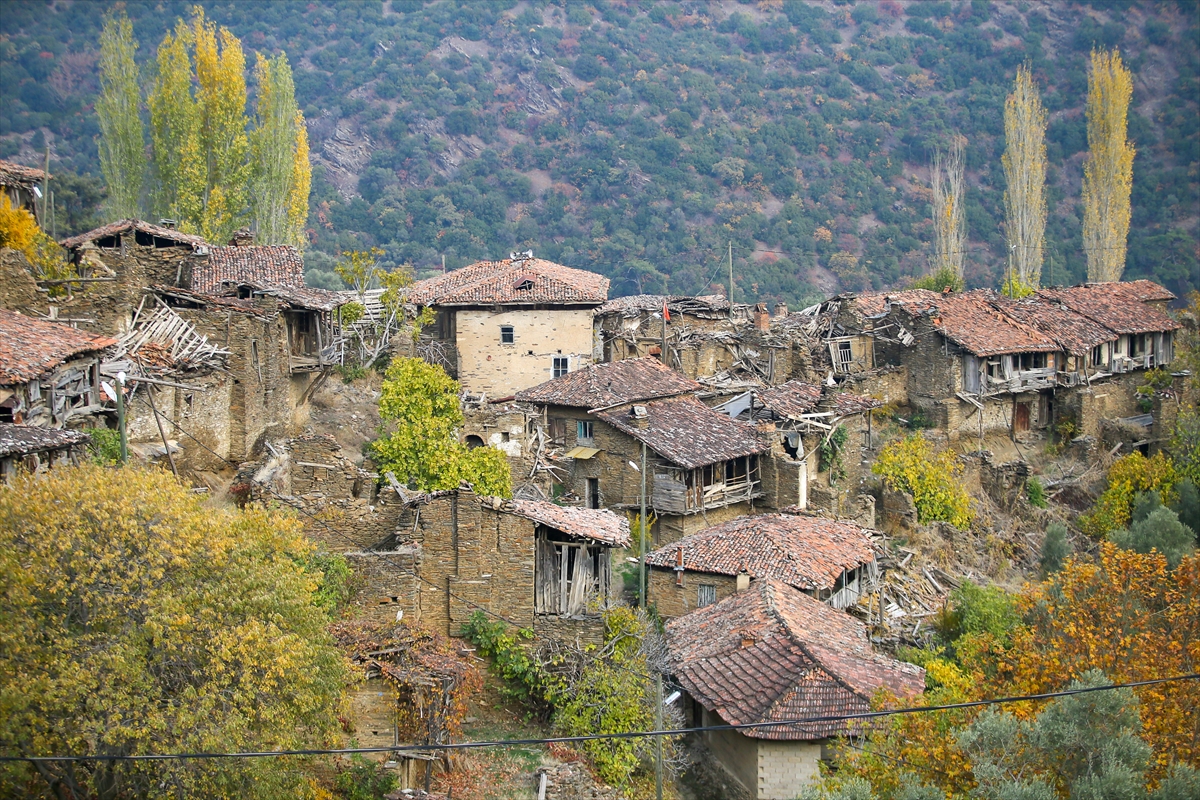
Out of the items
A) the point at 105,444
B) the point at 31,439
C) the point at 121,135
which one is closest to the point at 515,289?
the point at 121,135

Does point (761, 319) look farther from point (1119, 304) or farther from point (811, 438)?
point (1119, 304)

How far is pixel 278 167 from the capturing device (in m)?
44.4

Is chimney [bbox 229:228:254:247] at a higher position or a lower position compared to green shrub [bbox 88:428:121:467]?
higher

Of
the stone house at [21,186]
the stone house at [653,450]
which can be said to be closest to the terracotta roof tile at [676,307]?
the stone house at [653,450]

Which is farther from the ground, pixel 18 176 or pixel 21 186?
pixel 18 176

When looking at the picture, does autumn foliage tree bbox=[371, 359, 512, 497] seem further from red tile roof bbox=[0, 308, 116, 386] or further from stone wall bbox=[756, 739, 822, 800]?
stone wall bbox=[756, 739, 822, 800]

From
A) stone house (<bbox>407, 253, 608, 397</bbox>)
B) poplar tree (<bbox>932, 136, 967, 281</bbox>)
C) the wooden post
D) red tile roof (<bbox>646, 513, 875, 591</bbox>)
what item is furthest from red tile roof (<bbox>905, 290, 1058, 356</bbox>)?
the wooden post

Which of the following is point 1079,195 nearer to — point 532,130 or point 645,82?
point 645,82

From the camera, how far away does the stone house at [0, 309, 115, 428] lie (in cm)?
2230

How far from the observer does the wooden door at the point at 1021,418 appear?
45469 mm

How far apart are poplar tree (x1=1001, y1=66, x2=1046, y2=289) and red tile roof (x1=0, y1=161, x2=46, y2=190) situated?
4677 cm

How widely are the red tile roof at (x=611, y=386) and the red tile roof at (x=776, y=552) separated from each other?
6504mm

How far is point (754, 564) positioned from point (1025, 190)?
144 feet

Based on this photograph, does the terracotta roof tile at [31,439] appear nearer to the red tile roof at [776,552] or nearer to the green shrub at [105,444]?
the green shrub at [105,444]
